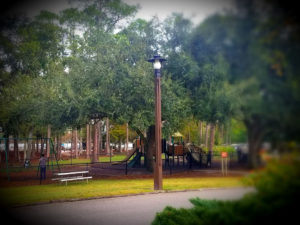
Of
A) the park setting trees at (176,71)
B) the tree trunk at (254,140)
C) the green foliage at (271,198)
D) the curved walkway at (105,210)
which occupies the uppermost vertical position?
the park setting trees at (176,71)

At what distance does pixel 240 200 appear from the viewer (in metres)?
2.44

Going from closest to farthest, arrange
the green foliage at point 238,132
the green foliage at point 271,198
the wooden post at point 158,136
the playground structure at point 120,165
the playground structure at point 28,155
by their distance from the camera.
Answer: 1. the green foliage at point 271,198
2. the green foliage at point 238,132
3. the wooden post at point 158,136
4. the playground structure at point 120,165
5. the playground structure at point 28,155

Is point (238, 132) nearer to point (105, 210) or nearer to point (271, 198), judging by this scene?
point (271, 198)

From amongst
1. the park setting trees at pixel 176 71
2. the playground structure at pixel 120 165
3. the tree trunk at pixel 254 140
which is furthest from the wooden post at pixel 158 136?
the tree trunk at pixel 254 140

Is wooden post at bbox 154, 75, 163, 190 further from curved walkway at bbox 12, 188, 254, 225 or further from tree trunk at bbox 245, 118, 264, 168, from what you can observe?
tree trunk at bbox 245, 118, 264, 168

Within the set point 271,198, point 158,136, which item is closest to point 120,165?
point 158,136

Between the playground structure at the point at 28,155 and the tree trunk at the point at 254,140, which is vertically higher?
the tree trunk at the point at 254,140

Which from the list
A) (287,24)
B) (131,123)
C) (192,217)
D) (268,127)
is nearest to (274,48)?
(287,24)

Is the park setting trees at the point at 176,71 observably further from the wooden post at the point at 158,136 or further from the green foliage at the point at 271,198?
the wooden post at the point at 158,136

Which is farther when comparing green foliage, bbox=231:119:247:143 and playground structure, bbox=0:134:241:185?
playground structure, bbox=0:134:241:185

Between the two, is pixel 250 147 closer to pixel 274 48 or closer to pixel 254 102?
pixel 254 102

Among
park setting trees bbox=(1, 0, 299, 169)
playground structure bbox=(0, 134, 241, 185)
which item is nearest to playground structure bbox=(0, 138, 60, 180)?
playground structure bbox=(0, 134, 241, 185)

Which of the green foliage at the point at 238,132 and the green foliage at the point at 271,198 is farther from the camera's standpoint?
the green foliage at the point at 238,132

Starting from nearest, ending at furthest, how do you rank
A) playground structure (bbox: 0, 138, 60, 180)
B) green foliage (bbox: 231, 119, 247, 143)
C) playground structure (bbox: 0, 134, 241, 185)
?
green foliage (bbox: 231, 119, 247, 143) → playground structure (bbox: 0, 134, 241, 185) → playground structure (bbox: 0, 138, 60, 180)
